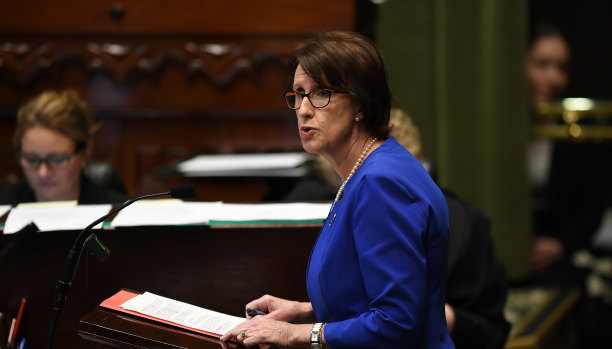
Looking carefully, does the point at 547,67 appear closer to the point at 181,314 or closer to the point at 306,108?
the point at 306,108

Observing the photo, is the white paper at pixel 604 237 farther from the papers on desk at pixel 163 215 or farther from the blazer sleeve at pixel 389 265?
the blazer sleeve at pixel 389 265

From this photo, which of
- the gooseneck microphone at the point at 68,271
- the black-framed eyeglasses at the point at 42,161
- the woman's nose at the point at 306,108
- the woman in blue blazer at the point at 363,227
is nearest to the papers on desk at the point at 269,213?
the gooseneck microphone at the point at 68,271

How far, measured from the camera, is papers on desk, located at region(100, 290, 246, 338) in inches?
58.6

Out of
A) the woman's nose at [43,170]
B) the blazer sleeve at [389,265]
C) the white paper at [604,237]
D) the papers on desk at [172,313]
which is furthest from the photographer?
the white paper at [604,237]

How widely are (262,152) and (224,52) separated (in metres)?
0.47

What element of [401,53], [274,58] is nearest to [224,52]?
[274,58]

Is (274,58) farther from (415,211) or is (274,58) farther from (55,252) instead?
(415,211)

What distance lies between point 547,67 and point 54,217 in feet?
10.8

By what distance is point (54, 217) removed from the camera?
180 centimetres

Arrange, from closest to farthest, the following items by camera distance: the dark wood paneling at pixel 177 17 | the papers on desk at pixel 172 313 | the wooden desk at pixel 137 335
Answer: the wooden desk at pixel 137 335 < the papers on desk at pixel 172 313 < the dark wood paneling at pixel 177 17

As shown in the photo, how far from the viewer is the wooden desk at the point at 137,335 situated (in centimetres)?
138

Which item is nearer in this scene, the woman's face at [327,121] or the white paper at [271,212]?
the woman's face at [327,121]

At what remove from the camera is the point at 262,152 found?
3.15m

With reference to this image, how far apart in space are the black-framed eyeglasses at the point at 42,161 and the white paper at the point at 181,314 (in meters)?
1.01
